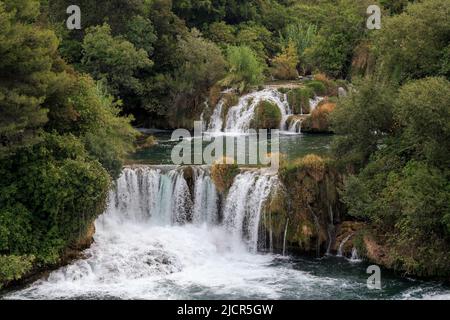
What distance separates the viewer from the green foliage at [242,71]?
120 feet

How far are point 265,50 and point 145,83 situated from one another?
11.1 meters

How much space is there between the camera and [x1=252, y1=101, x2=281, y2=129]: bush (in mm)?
34562

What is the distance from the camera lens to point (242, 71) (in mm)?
37125

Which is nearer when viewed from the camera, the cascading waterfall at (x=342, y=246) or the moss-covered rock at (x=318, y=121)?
the cascading waterfall at (x=342, y=246)

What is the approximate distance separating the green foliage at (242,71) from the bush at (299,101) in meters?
2.58

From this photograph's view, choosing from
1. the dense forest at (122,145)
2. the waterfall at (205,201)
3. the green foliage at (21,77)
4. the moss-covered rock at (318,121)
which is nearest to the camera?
the dense forest at (122,145)

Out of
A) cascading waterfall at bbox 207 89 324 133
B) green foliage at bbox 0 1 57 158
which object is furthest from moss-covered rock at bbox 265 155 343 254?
cascading waterfall at bbox 207 89 324 133

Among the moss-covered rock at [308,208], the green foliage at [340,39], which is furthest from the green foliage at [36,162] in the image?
the green foliage at [340,39]

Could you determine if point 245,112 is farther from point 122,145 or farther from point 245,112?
point 122,145

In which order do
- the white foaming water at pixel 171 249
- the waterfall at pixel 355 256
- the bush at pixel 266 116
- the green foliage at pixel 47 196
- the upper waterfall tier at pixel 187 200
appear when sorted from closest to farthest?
the white foaming water at pixel 171 249
the green foliage at pixel 47 196
the waterfall at pixel 355 256
the upper waterfall tier at pixel 187 200
the bush at pixel 266 116

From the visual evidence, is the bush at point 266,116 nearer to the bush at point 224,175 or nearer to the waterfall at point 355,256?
the bush at point 224,175

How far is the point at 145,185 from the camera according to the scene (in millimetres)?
Result: 25125

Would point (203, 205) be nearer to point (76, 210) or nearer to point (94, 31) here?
point (76, 210)

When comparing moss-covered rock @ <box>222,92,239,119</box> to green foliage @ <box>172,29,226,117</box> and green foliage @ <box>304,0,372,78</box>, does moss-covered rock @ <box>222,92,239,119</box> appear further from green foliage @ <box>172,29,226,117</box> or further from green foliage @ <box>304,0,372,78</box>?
green foliage @ <box>304,0,372,78</box>
